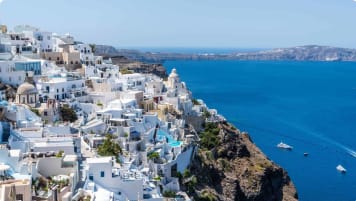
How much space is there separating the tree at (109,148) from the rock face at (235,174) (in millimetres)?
3172

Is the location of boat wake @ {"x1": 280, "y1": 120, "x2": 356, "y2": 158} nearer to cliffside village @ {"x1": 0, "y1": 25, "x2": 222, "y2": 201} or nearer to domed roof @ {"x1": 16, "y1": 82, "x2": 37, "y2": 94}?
cliffside village @ {"x1": 0, "y1": 25, "x2": 222, "y2": 201}

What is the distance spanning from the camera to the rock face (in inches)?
793

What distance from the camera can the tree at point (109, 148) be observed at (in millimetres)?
15558

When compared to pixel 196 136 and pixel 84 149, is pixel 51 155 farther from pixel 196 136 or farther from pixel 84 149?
pixel 196 136

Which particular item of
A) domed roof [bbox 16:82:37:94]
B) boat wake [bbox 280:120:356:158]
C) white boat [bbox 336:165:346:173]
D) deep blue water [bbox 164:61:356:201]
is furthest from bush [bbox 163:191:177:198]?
boat wake [bbox 280:120:356:158]

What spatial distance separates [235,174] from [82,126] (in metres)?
7.36

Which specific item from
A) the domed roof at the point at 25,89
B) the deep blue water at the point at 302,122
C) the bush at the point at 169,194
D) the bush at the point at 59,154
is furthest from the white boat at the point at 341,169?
the bush at the point at 59,154

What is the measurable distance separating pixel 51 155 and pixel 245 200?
1052cm

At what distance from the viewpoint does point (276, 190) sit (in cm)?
2412

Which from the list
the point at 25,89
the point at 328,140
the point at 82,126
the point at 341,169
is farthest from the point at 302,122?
the point at 25,89

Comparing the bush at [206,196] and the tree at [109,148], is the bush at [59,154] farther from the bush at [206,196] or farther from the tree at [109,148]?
the bush at [206,196]

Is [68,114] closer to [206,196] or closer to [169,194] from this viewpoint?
[169,194]

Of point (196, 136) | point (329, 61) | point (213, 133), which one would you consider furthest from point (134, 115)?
point (329, 61)

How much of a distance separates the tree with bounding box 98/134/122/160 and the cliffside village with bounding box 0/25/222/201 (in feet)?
0.14
